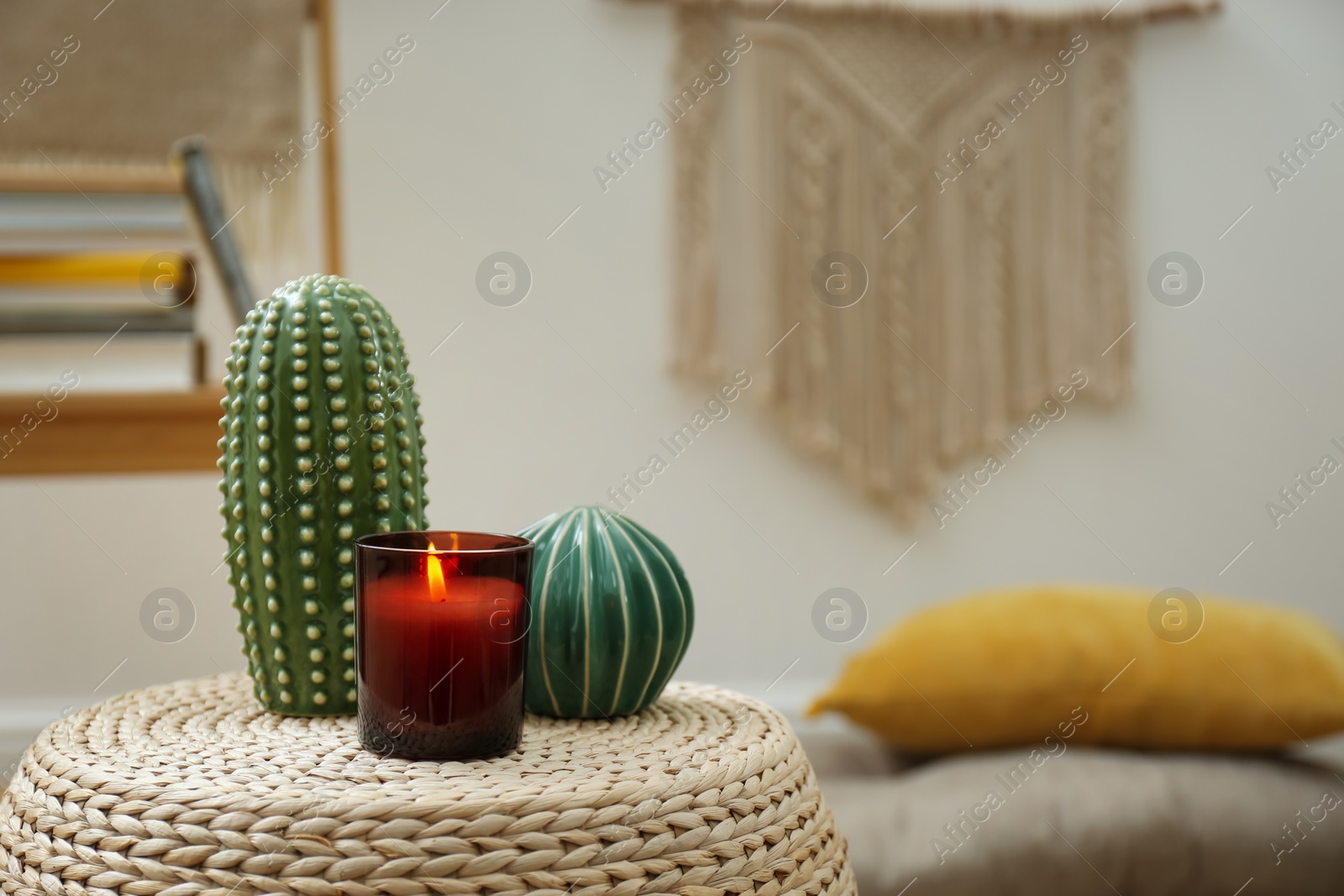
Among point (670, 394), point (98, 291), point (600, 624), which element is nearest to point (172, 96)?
point (98, 291)

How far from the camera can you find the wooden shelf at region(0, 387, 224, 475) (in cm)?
143

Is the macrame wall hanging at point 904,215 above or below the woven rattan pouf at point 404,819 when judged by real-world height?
above

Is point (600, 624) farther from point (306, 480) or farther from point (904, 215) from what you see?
point (904, 215)

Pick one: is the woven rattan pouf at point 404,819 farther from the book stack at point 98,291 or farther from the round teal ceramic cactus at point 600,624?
the book stack at point 98,291

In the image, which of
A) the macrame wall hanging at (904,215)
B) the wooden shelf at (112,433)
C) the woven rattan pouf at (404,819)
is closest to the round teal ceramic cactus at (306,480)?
the woven rattan pouf at (404,819)

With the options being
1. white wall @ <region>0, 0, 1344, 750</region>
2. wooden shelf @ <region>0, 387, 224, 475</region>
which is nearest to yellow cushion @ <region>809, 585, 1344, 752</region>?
white wall @ <region>0, 0, 1344, 750</region>

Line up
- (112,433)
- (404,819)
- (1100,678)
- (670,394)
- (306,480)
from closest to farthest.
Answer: (404,819) < (306,480) < (1100,678) < (112,433) < (670,394)

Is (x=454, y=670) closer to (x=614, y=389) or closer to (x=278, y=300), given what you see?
(x=278, y=300)

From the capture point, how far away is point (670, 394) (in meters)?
1.63

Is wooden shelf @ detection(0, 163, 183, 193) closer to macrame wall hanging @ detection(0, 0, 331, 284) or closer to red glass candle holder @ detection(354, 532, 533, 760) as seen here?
macrame wall hanging @ detection(0, 0, 331, 284)

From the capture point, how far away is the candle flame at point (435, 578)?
46 cm

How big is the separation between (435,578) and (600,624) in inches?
4.4

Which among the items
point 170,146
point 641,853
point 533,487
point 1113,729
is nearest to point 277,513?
point 641,853

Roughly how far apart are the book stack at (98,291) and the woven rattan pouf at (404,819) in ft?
3.61
